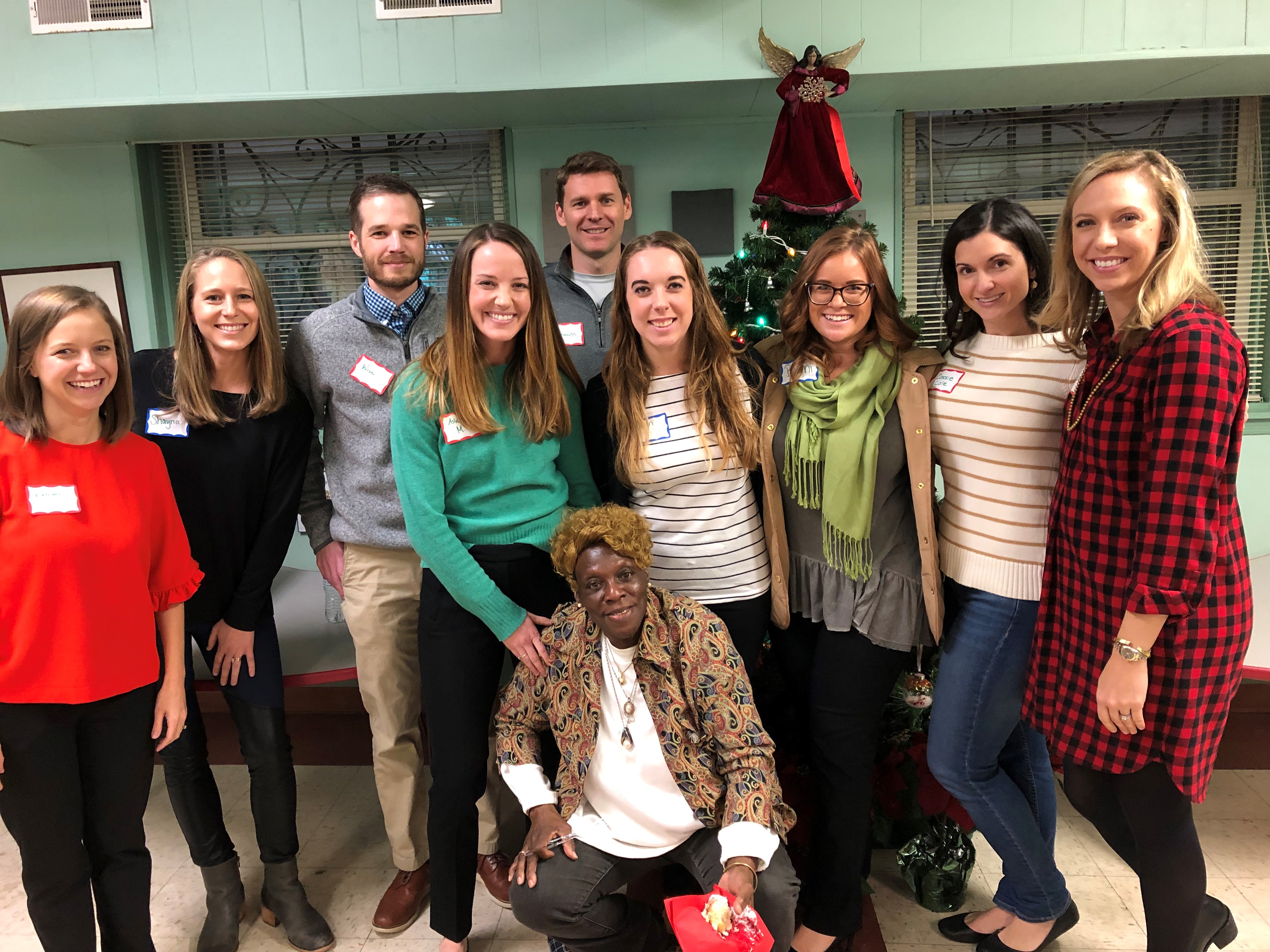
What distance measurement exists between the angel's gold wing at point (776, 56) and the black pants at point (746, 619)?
188 centimetres

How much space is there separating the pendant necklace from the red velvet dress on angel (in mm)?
1561

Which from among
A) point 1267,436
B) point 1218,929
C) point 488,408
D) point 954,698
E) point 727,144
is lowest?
point 1218,929

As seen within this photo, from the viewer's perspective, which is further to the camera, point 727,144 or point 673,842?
point 727,144

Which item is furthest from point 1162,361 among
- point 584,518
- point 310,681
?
point 310,681

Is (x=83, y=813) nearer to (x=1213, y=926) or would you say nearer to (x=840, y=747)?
(x=840, y=747)

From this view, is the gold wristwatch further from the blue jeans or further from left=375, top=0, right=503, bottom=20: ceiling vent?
left=375, top=0, right=503, bottom=20: ceiling vent

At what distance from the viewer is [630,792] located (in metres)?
1.72

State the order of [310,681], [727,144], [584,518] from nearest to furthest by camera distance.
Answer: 1. [584,518]
2. [310,681]
3. [727,144]

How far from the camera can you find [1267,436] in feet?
11.8

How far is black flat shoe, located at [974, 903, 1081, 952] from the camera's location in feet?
6.48

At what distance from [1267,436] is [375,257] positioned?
3.91 m

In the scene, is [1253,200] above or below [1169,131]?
below

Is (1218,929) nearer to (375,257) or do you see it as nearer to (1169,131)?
(375,257)

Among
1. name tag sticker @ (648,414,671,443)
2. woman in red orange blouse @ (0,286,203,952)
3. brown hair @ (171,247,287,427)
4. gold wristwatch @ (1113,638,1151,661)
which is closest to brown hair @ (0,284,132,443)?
woman in red orange blouse @ (0,286,203,952)
